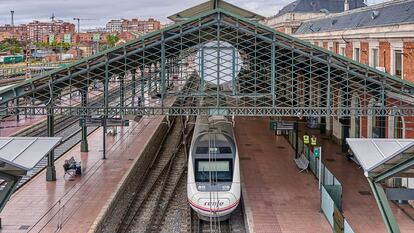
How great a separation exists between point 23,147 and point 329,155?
20.1 meters

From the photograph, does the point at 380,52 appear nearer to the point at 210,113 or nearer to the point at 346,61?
the point at 346,61

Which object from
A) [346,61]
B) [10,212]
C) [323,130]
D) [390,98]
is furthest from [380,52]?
[10,212]

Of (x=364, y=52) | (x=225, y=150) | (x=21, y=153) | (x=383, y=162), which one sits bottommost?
(x=225, y=150)

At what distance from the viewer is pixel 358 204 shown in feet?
59.4

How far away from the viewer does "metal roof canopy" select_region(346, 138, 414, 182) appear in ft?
27.0

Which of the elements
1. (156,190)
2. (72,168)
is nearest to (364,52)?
(156,190)

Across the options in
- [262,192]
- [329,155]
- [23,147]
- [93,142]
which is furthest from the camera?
[93,142]

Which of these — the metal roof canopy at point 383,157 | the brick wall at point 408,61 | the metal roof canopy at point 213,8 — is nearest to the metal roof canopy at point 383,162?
the metal roof canopy at point 383,157

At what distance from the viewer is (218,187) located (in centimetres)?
1656

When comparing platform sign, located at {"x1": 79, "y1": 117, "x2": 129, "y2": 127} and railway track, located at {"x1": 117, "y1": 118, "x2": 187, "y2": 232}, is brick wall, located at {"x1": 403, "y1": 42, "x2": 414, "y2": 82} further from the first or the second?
platform sign, located at {"x1": 79, "y1": 117, "x2": 129, "y2": 127}

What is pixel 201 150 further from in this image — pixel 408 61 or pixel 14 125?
pixel 14 125

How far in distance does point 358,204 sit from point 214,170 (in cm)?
568

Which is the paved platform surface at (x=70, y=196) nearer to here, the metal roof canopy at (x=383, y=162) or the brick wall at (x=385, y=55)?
the metal roof canopy at (x=383, y=162)

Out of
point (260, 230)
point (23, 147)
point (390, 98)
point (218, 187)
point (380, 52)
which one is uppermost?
point (380, 52)
